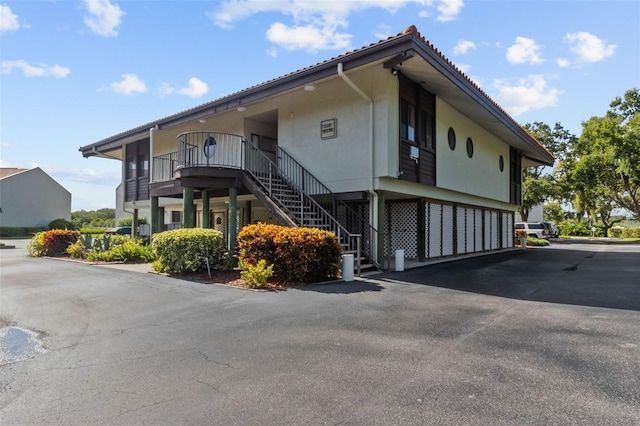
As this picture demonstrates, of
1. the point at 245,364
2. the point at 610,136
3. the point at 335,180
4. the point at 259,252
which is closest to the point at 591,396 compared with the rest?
the point at 245,364

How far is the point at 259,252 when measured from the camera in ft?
27.1

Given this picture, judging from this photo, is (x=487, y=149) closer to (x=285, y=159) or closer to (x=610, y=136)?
(x=285, y=159)

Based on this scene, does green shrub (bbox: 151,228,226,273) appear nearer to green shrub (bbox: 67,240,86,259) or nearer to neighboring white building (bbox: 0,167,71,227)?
green shrub (bbox: 67,240,86,259)

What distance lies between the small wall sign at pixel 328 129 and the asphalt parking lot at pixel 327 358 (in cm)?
541

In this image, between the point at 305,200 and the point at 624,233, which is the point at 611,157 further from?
the point at 305,200

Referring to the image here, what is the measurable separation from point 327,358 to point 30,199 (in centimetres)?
4352

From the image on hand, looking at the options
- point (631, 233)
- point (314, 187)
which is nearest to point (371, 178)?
point (314, 187)

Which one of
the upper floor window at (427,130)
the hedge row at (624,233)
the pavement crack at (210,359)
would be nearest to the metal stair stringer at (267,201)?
the upper floor window at (427,130)

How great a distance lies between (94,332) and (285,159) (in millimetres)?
8580

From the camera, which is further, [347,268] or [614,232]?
[614,232]

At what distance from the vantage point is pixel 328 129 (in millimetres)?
11289

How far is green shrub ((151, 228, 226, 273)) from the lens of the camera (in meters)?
9.25

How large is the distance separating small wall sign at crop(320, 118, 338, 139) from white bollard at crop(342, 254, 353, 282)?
14.0ft

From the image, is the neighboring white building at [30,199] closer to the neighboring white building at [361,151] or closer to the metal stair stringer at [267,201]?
the neighboring white building at [361,151]
